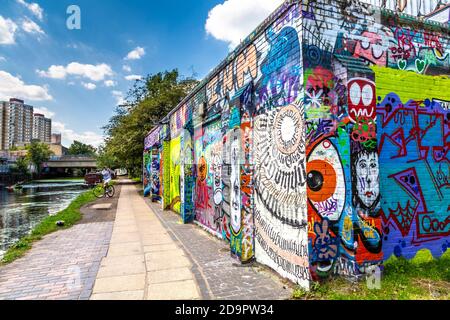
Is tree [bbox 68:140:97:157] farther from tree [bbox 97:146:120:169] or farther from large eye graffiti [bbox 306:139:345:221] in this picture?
large eye graffiti [bbox 306:139:345:221]

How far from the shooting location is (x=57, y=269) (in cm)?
506

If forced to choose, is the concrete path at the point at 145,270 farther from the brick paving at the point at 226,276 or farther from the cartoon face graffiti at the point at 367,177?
the cartoon face graffiti at the point at 367,177

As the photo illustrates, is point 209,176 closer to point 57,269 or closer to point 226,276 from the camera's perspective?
point 226,276

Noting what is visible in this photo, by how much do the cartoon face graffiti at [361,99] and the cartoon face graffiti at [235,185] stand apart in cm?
206

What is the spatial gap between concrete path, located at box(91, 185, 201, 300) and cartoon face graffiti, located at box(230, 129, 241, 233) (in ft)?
3.73

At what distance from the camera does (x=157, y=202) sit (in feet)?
52.4

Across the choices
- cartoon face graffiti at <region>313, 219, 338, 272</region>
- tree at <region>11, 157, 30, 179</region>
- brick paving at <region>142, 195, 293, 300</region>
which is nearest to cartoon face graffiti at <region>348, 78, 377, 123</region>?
cartoon face graffiti at <region>313, 219, 338, 272</region>

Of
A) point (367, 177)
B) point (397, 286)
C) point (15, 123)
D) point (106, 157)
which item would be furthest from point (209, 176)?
point (15, 123)

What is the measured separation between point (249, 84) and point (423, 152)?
3.22 metres

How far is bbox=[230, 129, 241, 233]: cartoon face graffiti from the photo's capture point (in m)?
5.28
